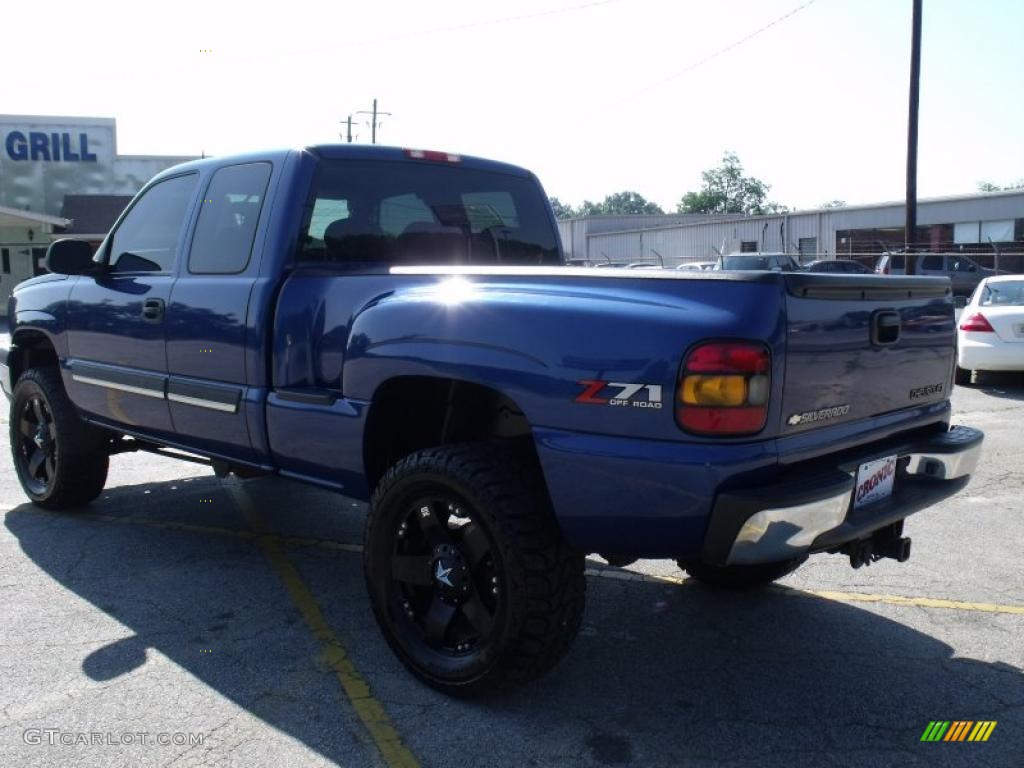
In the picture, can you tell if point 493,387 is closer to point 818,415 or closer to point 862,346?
point 818,415

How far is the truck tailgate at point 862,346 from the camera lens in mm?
2924

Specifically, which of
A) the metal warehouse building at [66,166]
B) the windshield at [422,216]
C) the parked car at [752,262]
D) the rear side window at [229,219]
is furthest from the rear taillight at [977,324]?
the metal warehouse building at [66,166]

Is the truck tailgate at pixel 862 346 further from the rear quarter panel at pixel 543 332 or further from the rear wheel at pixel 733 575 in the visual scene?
the rear wheel at pixel 733 575

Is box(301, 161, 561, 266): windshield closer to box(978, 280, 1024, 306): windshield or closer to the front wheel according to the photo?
the front wheel

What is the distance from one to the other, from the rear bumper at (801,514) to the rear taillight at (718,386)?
0.21 meters

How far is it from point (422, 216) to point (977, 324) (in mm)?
8939

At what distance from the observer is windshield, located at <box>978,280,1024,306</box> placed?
1152cm

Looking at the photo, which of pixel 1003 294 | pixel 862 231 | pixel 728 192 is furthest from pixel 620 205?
pixel 1003 294

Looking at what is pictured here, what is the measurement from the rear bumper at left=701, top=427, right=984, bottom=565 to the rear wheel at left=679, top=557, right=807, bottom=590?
3.26ft

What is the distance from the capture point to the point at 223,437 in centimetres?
427

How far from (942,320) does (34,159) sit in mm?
38314

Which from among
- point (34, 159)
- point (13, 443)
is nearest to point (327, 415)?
point (13, 443)

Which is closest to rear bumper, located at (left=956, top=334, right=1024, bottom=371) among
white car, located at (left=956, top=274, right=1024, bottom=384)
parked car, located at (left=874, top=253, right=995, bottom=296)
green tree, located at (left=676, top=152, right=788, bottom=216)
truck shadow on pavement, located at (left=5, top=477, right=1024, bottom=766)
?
white car, located at (left=956, top=274, right=1024, bottom=384)

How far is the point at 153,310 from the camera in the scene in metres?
4.57
